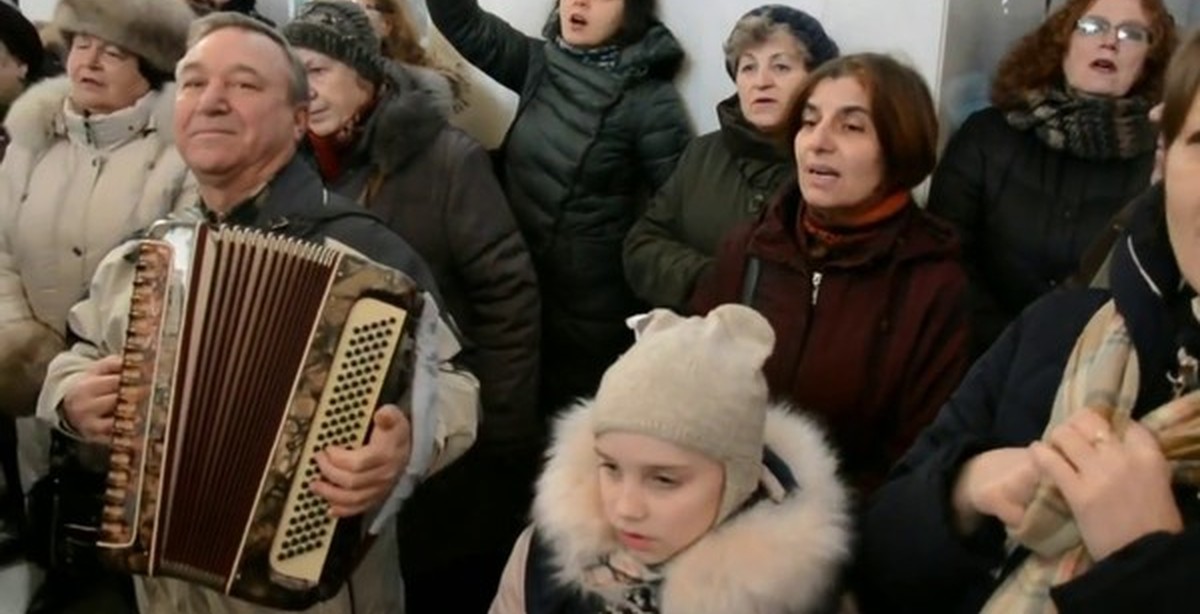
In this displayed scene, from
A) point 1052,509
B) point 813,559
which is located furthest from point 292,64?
point 1052,509

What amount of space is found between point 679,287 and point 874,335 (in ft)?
1.96

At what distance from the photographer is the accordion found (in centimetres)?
172

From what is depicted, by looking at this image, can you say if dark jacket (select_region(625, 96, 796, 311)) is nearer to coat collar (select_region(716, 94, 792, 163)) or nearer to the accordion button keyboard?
coat collar (select_region(716, 94, 792, 163))

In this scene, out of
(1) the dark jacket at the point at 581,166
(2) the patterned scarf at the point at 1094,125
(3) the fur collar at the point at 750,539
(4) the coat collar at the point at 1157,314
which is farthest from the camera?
(1) the dark jacket at the point at 581,166

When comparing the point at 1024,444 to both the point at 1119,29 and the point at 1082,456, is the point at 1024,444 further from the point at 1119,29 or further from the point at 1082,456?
the point at 1119,29

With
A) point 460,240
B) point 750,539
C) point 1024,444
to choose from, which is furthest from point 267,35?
point 1024,444

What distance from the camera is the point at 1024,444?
123 cm

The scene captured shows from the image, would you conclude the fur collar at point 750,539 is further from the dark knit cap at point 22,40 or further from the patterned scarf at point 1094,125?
the dark knit cap at point 22,40

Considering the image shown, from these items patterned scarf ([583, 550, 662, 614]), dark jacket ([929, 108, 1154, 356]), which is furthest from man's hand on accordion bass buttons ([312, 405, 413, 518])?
dark jacket ([929, 108, 1154, 356])

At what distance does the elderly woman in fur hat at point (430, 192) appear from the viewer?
2676 millimetres

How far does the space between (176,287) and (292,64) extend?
1.58 feet

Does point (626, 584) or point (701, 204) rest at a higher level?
point (701, 204)

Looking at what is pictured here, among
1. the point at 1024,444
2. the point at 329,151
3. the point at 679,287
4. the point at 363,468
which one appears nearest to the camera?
the point at 1024,444

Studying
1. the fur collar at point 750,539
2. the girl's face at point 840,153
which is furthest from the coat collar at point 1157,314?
the girl's face at point 840,153
